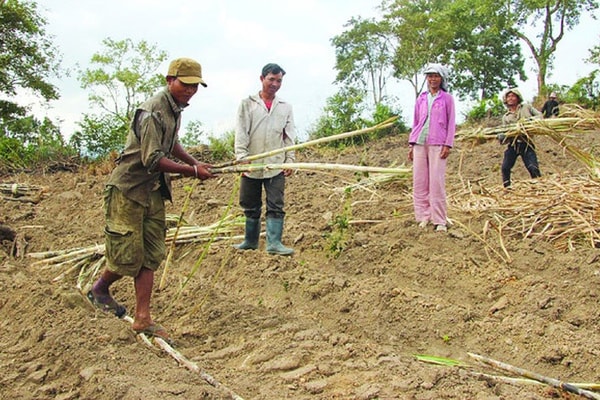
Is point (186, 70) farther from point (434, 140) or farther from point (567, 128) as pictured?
point (567, 128)

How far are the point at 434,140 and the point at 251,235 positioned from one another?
71.2 inches

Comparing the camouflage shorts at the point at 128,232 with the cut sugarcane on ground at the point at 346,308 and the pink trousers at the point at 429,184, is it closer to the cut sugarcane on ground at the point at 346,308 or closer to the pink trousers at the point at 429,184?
the cut sugarcane on ground at the point at 346,308

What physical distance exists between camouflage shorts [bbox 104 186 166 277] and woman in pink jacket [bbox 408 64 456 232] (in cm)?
289

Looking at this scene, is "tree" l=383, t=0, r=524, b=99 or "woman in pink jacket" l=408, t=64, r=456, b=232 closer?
"woman in pink jacket" l=408, t=64, r=456, b=232

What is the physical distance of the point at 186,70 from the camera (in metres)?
3.50

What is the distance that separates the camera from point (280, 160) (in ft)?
17.7

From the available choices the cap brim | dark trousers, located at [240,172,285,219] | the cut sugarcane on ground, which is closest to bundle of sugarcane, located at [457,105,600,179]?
the cut sugarcane on ground

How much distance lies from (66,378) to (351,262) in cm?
276

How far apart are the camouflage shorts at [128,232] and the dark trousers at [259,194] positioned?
1.77 metres

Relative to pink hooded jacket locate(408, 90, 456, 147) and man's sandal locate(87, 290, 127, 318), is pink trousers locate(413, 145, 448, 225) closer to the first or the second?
pink hooded jacket locate(408, 90, 456, 147)

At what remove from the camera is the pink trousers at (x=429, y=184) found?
576cm

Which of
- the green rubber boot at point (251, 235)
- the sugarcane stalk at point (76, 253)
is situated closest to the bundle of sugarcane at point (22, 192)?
the sugarcane stalk at point (76, 253)

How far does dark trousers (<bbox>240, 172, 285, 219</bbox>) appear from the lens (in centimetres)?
540

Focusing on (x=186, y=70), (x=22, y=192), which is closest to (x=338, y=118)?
(x=22, y=192)
